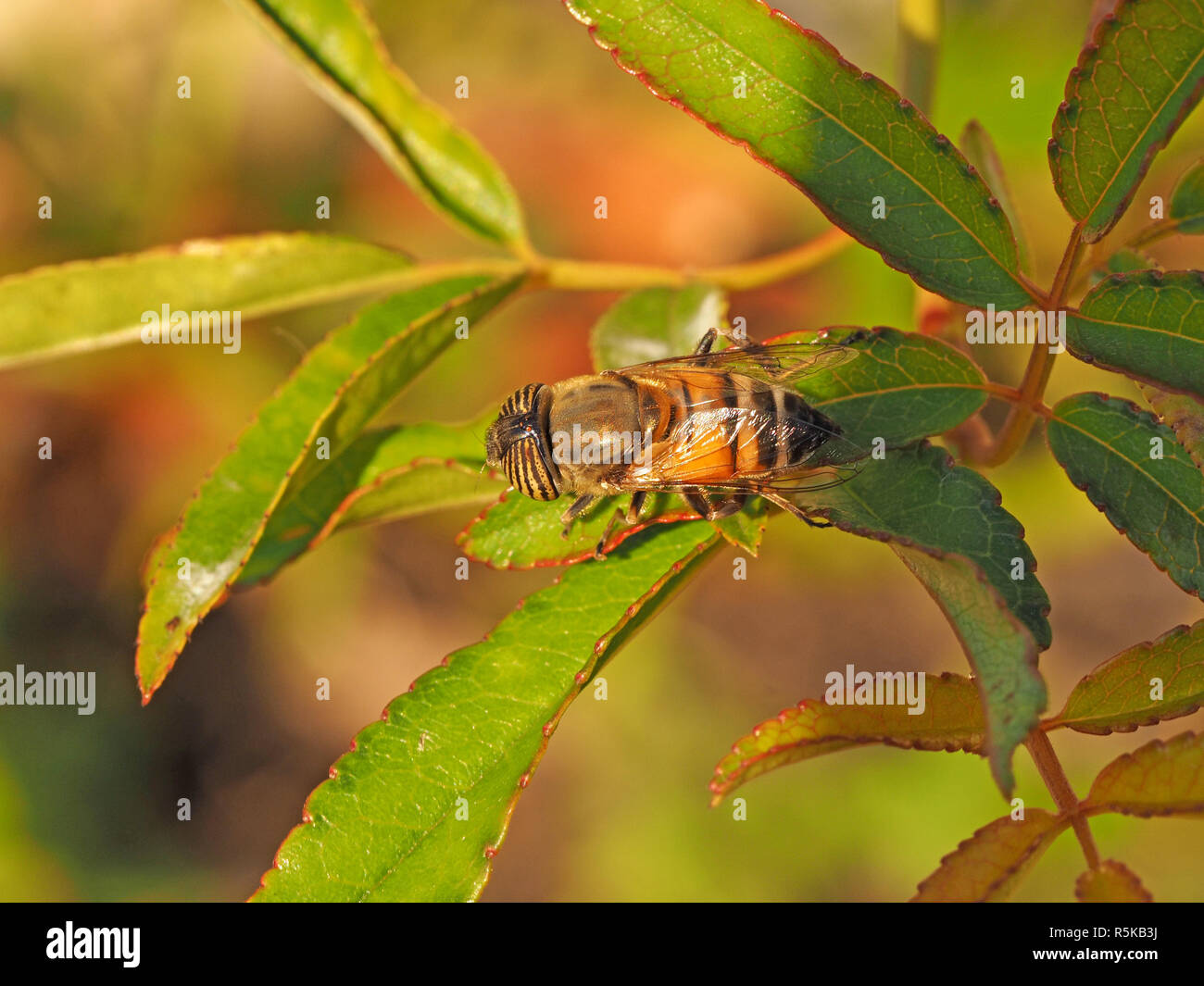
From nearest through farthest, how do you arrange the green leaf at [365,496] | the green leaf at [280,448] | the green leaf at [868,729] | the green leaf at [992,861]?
the green leaf at [992,861] → the green leaf at [868,729] → the green leaf at [280,448] → the green leaf at [365,496]

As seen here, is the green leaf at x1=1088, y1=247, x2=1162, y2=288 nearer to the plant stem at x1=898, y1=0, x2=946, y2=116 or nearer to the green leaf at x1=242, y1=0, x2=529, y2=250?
the plant stem at x1=898, y1=0, x2=946, y2=116

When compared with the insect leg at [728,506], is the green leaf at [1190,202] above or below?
above

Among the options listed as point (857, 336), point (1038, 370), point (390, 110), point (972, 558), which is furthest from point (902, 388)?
point (390, 110)

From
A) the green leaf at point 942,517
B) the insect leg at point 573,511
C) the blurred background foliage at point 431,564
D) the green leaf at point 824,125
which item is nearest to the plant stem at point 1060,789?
the green leaf at point 942,517

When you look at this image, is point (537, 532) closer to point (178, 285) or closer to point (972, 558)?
point (972, 558)

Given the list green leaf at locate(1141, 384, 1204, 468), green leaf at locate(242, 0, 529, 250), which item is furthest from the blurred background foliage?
green leaf at locate(1141, 384, 1204, 468)

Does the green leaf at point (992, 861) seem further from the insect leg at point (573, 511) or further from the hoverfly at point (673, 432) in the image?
the insect leg at point (573, 511)
